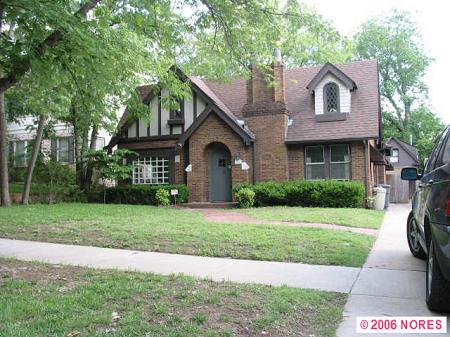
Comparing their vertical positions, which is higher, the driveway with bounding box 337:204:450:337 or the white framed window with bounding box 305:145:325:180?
the white framed window with bounding box 305:145:325:180

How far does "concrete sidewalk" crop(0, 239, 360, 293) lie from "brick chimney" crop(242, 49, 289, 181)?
11.3 metres

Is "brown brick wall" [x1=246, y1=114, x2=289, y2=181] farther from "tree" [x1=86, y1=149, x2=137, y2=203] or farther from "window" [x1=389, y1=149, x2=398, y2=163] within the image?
"window" [x1=389, y1=149, x2=398, y2=163]

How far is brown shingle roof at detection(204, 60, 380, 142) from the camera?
58.8ft

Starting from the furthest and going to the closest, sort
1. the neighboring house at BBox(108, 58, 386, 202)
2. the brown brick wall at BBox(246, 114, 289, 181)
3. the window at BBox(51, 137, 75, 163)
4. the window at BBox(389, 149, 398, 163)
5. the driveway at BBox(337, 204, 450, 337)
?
the window at BBox(389, 149, 398, 163) < the window at BBox(51, 137, 75, 163) < the brown brick wall at BBox(246, 114, 289, 181) < the neighboring house at BBox(108, 58, 386, 202) < the driveway at BBox(337, 204, 450, 337)

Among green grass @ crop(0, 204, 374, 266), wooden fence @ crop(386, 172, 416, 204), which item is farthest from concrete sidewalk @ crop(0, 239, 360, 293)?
A: wooden fence @ crop(386, 172, 416, 204)

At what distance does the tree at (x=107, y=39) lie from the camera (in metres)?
6.23

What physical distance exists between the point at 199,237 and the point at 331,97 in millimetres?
12183

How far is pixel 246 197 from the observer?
17.3 meters

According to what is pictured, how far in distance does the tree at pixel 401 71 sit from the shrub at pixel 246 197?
3534 centimetres

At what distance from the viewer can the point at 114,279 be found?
18.5 ft

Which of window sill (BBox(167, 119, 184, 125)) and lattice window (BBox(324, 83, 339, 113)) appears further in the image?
window sill (BBox(167, 119, 184, 125))

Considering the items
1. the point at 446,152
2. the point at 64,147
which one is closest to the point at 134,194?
the point at 64,147

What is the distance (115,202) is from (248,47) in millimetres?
13470

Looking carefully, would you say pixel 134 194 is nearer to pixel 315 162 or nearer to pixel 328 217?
pixel 315 162
